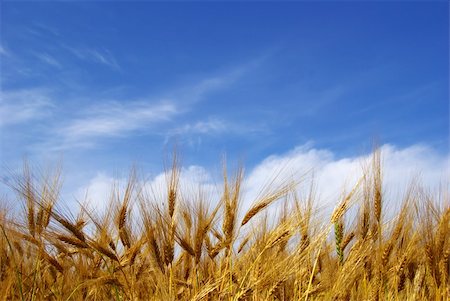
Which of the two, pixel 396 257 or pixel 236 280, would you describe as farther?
pixel 396 257

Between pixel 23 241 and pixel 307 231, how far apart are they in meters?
1.94

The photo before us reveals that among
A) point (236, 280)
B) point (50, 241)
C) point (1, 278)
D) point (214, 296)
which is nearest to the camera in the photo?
A: point (214, 296)

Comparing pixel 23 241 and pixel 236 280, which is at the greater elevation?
pixel 23 241

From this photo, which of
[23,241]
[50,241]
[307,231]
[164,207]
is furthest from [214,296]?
[23,241]

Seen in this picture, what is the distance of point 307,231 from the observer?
3.74m

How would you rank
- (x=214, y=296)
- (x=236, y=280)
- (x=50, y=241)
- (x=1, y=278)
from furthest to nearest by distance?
(x=1, y=278)
(x=50, y=241)
(x=236, y=280)
(x=214, y=296)

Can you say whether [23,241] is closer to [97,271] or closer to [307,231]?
[97,271]

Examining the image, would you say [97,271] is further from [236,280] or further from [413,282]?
[413,282]

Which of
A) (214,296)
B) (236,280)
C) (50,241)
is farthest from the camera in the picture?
(50,241)

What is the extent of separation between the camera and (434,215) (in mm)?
3773

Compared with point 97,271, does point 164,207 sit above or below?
above

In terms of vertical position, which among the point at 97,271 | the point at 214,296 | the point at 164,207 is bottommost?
the point at 214,296

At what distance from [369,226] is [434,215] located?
1.41 ft

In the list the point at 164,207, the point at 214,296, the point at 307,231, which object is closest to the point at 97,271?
the point at 164,207
